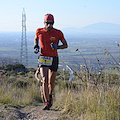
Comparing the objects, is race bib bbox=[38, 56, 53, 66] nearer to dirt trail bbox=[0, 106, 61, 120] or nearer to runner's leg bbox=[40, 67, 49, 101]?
runner's leg bbox=[40, 67, 49, 101]

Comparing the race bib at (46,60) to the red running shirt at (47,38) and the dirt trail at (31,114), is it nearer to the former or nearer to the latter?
the red running shirt at (47,38)

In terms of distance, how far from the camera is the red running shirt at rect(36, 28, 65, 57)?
4.70 m

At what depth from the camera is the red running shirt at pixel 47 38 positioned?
4703 millimetres

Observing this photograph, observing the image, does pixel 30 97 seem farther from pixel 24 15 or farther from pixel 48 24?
pixel 24 15

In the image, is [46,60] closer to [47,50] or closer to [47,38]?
[47,50]

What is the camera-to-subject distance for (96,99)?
4.14m

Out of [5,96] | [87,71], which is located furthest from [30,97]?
[87,71]

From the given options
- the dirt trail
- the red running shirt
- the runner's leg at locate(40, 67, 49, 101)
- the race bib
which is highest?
the red running shirt

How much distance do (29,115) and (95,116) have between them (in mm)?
1359

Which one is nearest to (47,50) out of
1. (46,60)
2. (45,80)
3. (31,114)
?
(46,60)

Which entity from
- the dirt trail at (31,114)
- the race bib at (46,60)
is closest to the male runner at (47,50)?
the race bib at (46,60)

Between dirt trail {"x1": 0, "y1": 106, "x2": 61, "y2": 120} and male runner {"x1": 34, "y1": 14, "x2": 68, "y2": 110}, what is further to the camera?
male runner {"x1": 34, "y1": 14, "x2": 68, "y2": 110}

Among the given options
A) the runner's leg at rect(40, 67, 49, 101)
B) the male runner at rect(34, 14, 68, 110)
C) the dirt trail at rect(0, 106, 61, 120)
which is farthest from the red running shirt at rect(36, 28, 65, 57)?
→ the dirt trail at rect(0, 106, 61, 120)

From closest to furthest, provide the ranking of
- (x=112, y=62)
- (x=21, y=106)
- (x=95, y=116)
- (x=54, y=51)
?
1. (x=95, y=116)
2. (x=112, y=62)
3. (x=54, y=51)
4. (x=21, y=106)
